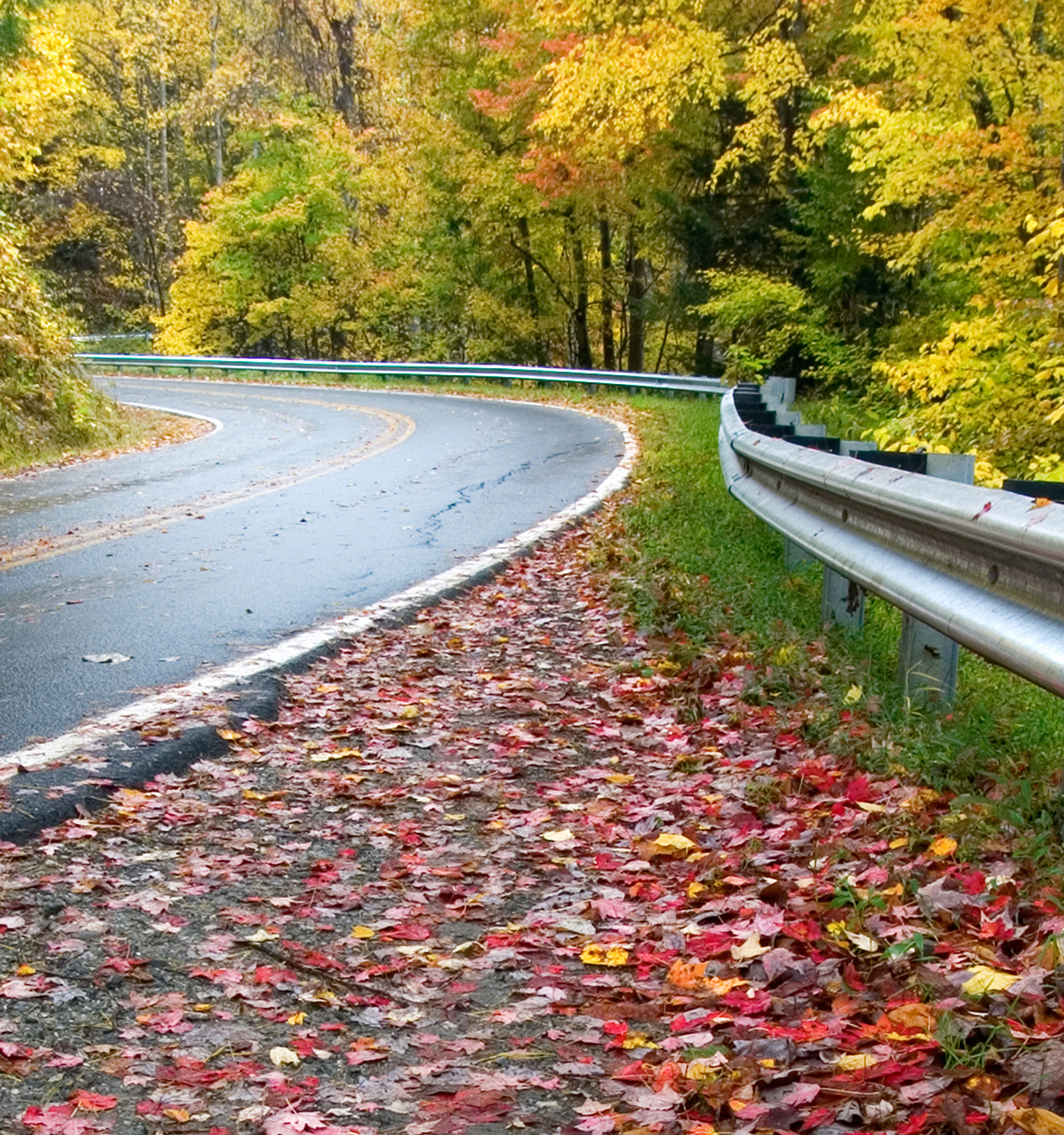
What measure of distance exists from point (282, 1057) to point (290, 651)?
142 inches

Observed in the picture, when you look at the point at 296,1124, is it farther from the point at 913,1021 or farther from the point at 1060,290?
the point at 1060,290

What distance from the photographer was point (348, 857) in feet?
13.3

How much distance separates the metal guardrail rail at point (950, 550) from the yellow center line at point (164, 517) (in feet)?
18.1

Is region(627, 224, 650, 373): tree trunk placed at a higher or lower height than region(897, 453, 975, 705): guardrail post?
higher

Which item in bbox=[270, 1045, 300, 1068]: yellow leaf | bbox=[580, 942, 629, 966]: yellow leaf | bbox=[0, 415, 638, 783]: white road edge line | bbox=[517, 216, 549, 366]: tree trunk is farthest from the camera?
bbox=[517, 216, 549, 366]: tree trunk

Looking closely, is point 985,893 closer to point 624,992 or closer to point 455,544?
point 624,992

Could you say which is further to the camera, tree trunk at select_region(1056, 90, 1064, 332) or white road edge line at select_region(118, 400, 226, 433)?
white road edge line at select_region(118, 400, 226, 433)

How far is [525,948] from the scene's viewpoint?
137 inches

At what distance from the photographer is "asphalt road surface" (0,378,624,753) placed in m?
6.17

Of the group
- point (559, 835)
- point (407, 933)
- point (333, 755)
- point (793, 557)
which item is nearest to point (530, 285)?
point (793, 557)

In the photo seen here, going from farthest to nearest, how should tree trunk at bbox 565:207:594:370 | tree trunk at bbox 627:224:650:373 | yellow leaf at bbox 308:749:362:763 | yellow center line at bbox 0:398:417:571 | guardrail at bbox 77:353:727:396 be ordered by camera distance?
tree trunk at bbox 565:207:594:370, tree trunk at bbox 627:224:650:373, guardrail at bbox 77:353:727:396, yellow center line at bbox 0:398:417:571, yellow leaf at bbox 308:749:362:763

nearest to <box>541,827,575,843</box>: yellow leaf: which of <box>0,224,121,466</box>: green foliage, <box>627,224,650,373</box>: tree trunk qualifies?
<box>0,224,121,466</box>: green foliage

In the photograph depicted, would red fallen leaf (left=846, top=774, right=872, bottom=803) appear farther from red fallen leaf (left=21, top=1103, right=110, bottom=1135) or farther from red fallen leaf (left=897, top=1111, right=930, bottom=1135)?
red fallen leaf (left=21, top=1103, right=110, bottom=1135)

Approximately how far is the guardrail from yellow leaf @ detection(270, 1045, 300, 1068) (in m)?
20.4
